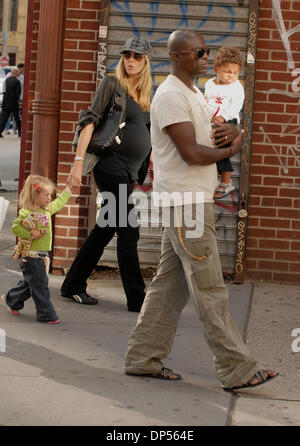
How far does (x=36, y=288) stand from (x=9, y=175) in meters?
8.89

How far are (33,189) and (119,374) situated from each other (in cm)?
154

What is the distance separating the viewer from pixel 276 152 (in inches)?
296

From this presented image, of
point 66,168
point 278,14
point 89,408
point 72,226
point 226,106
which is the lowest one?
point 89,408

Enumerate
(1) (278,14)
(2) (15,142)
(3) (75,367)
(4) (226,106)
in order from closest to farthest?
(3) (75,367) < (4) (226,106) < (1) (278,14) < (2) (15,142)

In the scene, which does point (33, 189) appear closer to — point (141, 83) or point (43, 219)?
point (43, 219)

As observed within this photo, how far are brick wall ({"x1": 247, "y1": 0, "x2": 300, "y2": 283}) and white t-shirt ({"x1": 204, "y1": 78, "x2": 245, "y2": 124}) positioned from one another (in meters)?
1.61

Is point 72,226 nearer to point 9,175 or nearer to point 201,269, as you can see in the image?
point 201,269

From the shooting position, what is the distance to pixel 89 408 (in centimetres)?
435

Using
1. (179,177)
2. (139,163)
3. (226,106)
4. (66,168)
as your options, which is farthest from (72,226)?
(179,177)

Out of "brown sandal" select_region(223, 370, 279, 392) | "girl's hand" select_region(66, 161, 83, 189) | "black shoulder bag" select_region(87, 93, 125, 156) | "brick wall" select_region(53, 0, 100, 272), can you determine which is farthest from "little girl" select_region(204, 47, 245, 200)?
"brick wall" select_region(53, 0, 100, 272)

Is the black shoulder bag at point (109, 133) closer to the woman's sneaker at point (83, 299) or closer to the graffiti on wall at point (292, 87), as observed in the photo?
the woman's sneaker at point (83, 299)

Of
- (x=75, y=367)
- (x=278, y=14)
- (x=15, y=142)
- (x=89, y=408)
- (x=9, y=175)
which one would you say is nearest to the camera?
(x=89, y=408)

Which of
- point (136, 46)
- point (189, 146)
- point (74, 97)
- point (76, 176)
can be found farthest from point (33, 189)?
point (74, 97)

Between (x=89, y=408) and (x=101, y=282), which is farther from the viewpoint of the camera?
(x=101, y=282)
